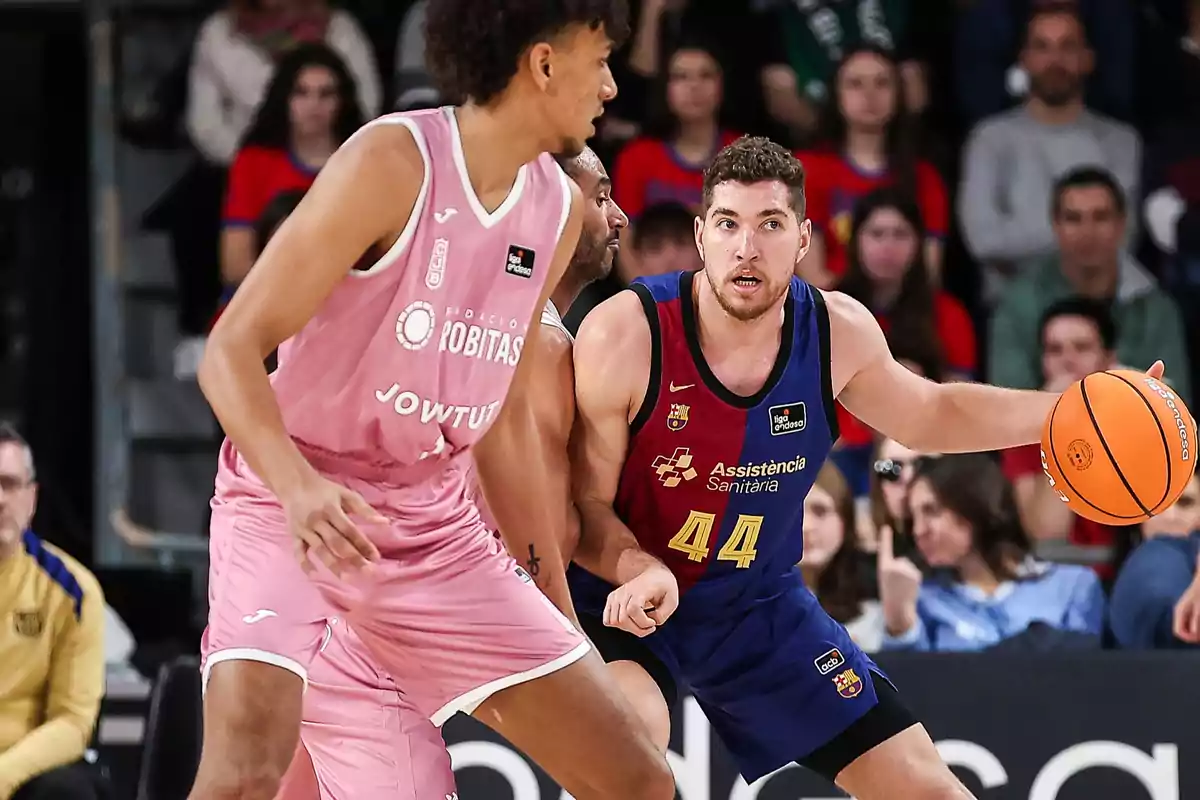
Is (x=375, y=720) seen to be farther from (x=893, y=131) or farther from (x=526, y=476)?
(x=893, y=131)

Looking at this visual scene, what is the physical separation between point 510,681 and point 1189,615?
291cm

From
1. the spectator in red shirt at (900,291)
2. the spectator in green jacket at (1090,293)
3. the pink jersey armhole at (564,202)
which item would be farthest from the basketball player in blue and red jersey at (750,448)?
the spectator in green jacket at (1090,293)

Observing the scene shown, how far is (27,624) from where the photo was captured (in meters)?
5.84

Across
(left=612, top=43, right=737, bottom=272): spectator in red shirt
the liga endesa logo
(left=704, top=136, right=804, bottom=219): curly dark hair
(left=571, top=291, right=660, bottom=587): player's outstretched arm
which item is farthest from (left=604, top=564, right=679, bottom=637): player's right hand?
(left=612, top=43, right=737, bottom=272): spectator in red shirt

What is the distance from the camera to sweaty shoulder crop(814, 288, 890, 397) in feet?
14.6

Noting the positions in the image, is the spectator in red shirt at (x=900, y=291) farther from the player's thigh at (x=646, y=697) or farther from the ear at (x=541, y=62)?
the ear at (x=541, y=62)

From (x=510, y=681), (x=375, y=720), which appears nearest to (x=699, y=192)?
(x=375, y=720)

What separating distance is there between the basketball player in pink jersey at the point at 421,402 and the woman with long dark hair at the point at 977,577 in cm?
268

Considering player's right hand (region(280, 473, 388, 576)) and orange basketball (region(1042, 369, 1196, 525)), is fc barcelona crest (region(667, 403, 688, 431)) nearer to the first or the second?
orange basketball (region(1042, 369, 1196, 525))

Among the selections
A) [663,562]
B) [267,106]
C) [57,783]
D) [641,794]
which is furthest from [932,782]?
[267,106]

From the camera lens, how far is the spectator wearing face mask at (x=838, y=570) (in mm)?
6105

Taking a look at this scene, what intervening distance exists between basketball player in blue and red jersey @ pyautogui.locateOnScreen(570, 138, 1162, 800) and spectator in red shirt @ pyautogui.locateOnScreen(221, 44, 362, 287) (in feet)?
11.6

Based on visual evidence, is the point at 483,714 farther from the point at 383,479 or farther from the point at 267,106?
the point at 267,106

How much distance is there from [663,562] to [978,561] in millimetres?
1939
